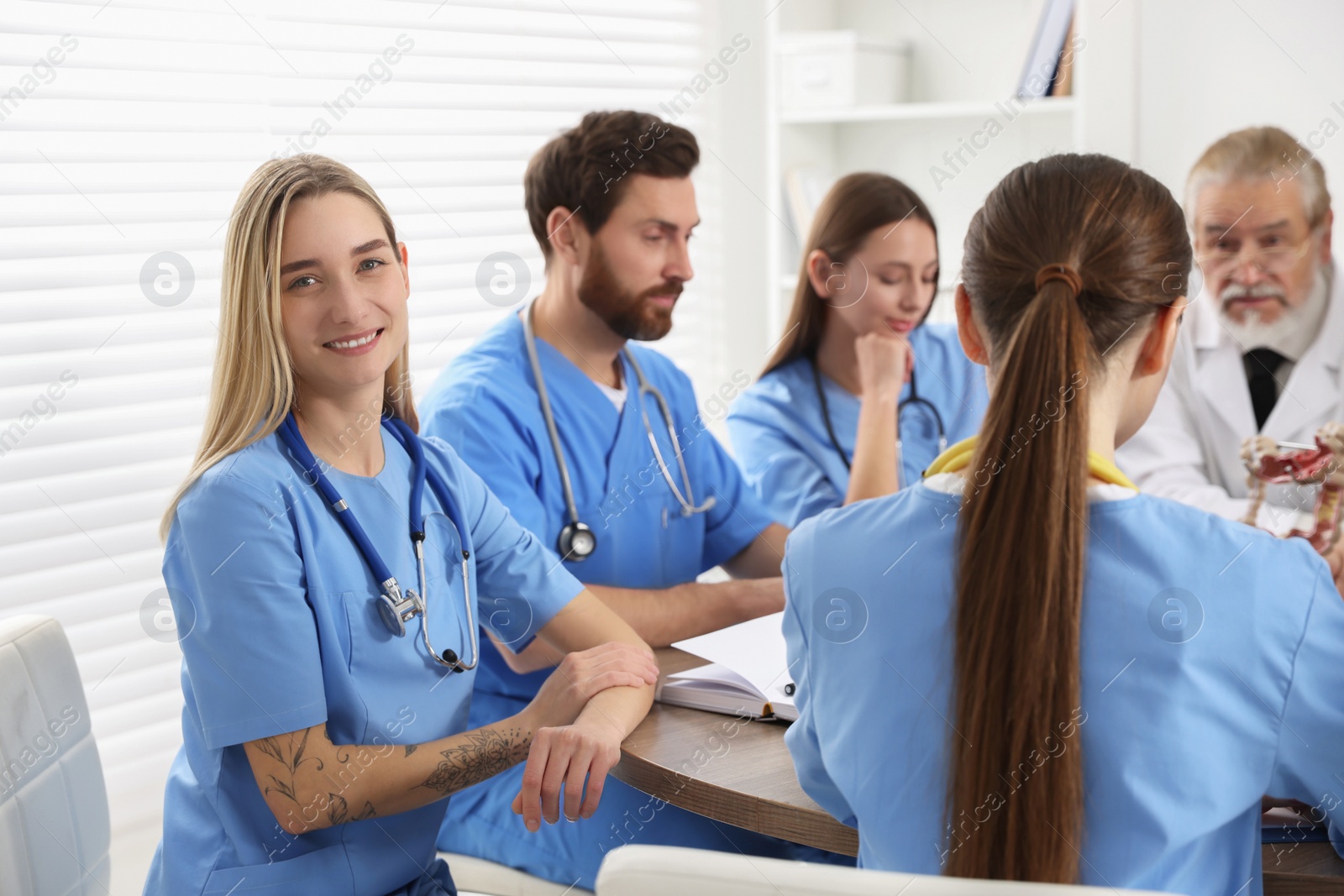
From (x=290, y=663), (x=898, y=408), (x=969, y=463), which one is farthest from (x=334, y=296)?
(x=898, y=408)

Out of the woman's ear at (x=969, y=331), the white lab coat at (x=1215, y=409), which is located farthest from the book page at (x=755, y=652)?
the white lab coat at (x=1215, y=409)

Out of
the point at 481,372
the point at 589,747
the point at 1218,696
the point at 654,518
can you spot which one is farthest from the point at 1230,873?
the point at 481,372

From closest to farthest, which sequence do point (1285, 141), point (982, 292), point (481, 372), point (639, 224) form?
1. point (982, 292)
2. point (481, 372)
3. point (639, 224)
4. point (1285, 141)

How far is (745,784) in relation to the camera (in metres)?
1.14

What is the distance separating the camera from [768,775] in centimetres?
116

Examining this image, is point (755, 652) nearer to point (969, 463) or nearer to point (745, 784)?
point (745, 784)

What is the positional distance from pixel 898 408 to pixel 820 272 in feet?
1.01

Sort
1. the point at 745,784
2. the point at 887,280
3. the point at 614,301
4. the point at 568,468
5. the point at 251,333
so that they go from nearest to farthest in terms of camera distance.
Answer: the point at 745,784
the point at 251,333
the point at 568,468
the point at 614,301
the point at 887,280

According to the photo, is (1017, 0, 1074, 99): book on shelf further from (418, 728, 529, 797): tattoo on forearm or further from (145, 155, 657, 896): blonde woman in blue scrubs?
(418, 728, 529, 797): tattoo on forearm

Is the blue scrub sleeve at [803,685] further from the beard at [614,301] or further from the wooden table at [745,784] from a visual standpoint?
the beard at [614,301]

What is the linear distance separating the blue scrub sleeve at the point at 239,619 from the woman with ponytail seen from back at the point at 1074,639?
57cm

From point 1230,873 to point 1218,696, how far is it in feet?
0.55

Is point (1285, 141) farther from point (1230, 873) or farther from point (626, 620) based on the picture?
point (1230, 873)

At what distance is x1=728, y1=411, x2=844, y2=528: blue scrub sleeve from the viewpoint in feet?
7.07
